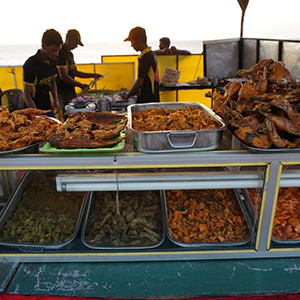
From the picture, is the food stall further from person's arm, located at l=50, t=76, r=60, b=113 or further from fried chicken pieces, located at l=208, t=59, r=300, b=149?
person's arm, located at l=50, t=76, r=60, b=113

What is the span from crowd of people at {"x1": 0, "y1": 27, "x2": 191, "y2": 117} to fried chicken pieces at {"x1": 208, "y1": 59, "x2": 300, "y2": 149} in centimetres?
253

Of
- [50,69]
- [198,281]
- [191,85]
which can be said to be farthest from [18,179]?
[191,85]

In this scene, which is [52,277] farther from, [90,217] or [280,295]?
[280,295]

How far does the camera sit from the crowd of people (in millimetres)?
3719

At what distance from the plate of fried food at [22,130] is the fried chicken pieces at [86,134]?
115 millimetres

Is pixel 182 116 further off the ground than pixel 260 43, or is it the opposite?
pixel 260 43

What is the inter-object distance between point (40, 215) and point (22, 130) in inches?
21.5

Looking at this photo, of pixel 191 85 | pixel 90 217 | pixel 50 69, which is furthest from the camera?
pixel 191 85

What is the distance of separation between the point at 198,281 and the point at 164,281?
175 mm

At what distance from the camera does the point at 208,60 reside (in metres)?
7.50

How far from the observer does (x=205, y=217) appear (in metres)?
1.77

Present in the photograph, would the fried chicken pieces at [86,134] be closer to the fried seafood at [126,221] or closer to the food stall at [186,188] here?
the food stall at [186,188]

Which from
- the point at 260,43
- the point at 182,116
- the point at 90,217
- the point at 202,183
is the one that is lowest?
the point at 90,217

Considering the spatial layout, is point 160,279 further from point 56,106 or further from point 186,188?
point 56,106
